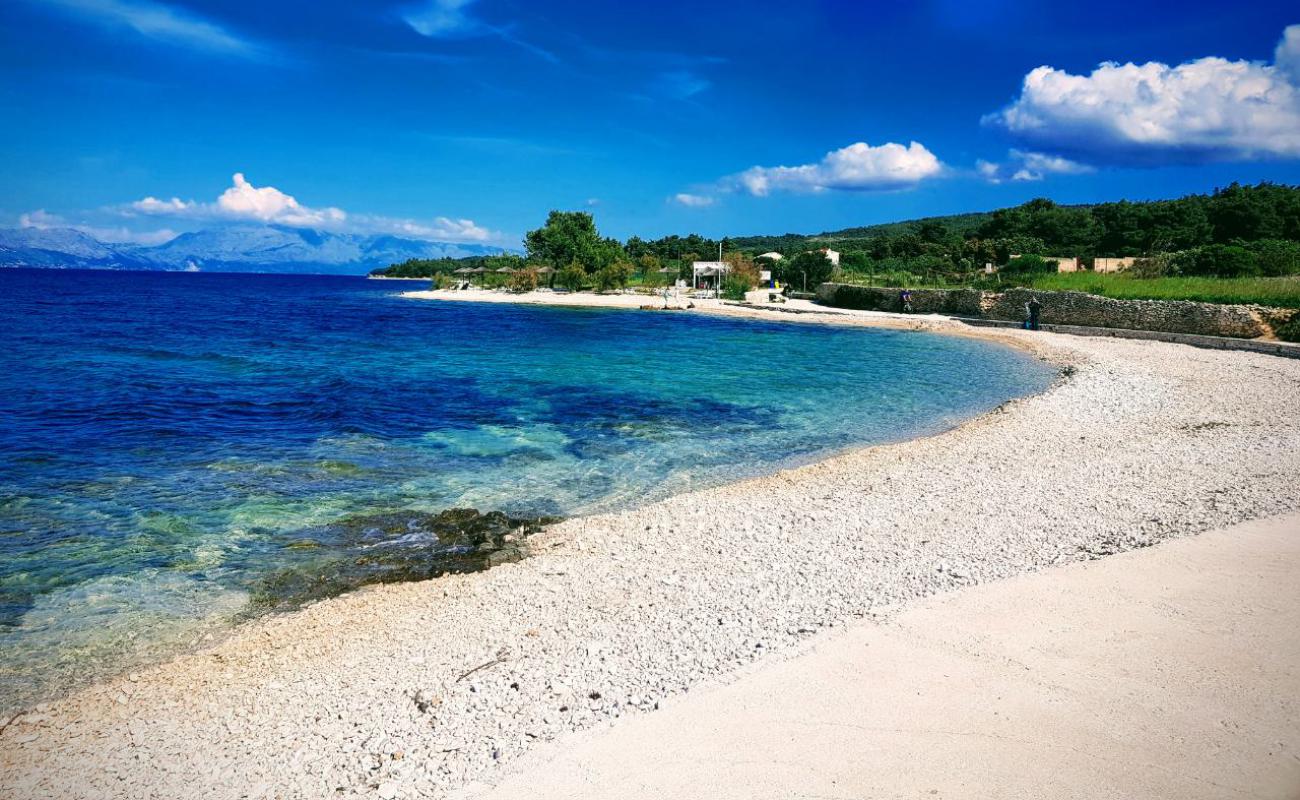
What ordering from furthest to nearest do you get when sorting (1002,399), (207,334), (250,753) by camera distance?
(207,334) < (1002,399) < (250,753)

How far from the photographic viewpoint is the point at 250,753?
14.4 ft

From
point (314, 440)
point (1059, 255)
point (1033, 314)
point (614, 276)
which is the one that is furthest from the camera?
point (614, 276)

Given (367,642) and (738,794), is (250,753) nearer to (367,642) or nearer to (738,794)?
(367,642)

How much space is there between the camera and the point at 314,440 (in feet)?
42.6

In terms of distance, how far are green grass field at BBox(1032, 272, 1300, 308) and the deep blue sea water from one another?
8.95 m

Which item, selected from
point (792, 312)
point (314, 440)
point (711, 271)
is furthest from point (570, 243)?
point (314, 440)

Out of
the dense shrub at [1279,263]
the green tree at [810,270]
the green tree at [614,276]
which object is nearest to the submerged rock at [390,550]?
the dense shrub at [1279,263]

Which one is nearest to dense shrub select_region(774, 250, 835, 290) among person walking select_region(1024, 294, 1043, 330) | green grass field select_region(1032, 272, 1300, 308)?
green grass field select_region(1032, 272, 1300, 308)

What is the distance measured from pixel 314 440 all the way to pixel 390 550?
6155 mm

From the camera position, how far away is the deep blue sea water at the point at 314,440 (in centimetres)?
693

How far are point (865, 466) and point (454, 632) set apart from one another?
7.42m

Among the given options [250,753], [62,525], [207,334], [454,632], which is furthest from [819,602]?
[207,334]

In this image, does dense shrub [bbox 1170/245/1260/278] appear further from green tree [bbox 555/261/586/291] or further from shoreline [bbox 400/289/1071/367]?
green tree [bbox 555/261/586/291]

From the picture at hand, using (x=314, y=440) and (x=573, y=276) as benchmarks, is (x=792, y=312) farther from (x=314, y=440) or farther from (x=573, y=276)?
(x=314, y=440)
